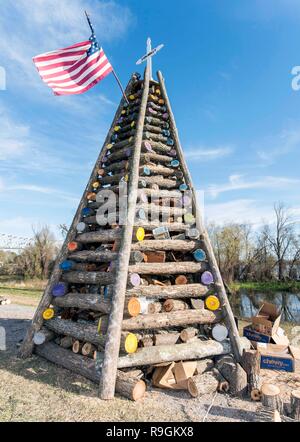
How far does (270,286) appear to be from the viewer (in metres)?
31.8

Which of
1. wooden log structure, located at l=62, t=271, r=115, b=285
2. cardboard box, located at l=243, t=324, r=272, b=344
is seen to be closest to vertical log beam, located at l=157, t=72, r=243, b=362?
cardboard box, located at l=243, t=324, r=272, b=344

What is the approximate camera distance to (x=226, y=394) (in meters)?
4.68

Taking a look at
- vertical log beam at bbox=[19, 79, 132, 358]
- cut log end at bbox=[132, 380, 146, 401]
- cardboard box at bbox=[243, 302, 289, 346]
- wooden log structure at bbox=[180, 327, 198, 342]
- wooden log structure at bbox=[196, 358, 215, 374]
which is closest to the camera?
cut log end at bbox=[132, 380, 146, 401]

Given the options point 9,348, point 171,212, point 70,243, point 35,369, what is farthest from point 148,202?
point 9,348

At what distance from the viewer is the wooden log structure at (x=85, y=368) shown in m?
4.39

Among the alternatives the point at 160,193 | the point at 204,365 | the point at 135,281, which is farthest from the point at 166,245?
the point at 204,365

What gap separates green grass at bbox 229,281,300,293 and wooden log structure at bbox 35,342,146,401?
85.5ft

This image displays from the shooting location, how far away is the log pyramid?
5.02 meters

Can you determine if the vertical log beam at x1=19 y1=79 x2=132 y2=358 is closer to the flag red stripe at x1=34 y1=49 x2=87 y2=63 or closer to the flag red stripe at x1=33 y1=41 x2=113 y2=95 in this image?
the flag red stripe at x1=33 y1=41 x2=113 y2=95

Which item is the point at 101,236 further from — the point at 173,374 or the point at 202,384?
the point at 202,384

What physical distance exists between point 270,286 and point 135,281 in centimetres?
3071

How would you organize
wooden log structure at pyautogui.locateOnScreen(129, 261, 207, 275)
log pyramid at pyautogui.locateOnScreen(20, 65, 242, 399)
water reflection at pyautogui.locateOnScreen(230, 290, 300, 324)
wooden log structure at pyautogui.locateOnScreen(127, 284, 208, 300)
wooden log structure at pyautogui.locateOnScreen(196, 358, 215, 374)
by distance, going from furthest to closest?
water reflection at pyautogui.locateOnScreen(230, 290, 300, 324)
wooden log structure at pyautogui.locateOnScreen(129, 261, 207, 275)
wooden log structure at pyautogui.locateOnScreen(127, 284, 208, 300)
wooden log structure at pyautogui.locateOnScreen(196, 358, 215, 374)
log pyramid at pyautogui.locateOnScreen(20, 65, 242, 399)

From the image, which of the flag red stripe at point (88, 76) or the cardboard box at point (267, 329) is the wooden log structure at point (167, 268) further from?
the flag red stripe at point (88, 76)

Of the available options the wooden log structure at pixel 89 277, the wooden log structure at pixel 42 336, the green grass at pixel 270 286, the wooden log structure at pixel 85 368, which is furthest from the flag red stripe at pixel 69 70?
the green grass at pixel 270 286
